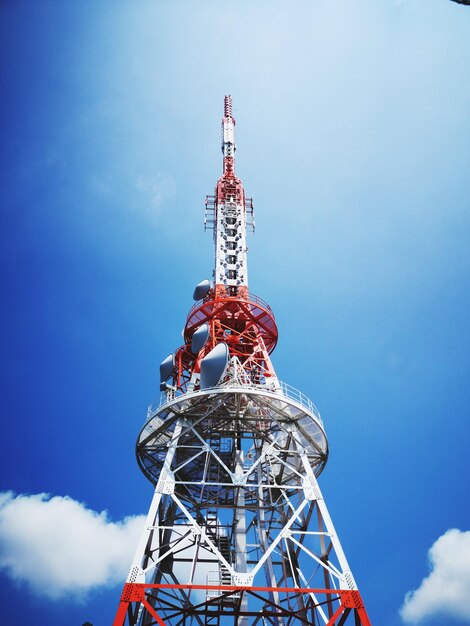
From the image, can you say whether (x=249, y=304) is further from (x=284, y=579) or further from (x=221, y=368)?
(x=284, y=579)

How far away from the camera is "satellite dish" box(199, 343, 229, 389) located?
22422 mm

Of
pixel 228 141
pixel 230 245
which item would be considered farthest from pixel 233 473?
pixel 228 141

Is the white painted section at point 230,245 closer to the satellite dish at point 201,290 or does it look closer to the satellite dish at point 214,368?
the satellite dish at point 201,290

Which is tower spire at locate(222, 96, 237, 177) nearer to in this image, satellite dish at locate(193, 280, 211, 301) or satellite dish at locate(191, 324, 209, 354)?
satellite dish at locate(193, 280, 211, 301)

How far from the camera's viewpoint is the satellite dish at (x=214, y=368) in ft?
73.6

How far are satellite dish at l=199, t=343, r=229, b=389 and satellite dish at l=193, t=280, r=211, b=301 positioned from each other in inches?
389

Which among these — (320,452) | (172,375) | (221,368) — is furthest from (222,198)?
(320,452)

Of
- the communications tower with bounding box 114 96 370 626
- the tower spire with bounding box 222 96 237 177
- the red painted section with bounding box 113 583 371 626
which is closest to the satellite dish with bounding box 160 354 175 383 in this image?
the communications tower with bounding box 114 96 370 626

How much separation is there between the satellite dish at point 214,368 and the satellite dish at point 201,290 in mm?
9887

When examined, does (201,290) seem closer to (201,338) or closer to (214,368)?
(201,338)

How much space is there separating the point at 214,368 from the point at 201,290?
10563 millimetres

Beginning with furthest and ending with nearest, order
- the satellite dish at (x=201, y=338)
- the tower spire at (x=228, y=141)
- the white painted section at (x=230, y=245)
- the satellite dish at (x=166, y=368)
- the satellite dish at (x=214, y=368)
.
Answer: the tower spire at (x=228, y=141) → the white painted section at (x=230, y=245) → the satellite dish at (x=166, y=368) → the satellite dish at (x=201, y=338) → the satellite dish at (x=214, y=368)

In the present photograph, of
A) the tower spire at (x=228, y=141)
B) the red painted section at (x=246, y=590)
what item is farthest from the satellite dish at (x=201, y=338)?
the tower spire at (x=228, y=141)

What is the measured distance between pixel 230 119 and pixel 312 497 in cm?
3573
